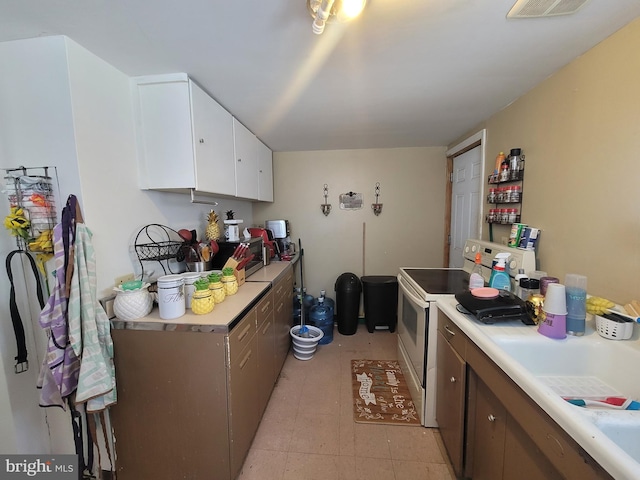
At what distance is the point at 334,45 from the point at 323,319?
7.61ft

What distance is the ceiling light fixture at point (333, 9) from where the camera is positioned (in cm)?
87

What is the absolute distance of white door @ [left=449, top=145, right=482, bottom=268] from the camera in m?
2.36

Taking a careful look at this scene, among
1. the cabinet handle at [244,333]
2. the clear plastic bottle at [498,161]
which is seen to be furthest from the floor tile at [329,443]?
the clear plastic bottle at [498,161]

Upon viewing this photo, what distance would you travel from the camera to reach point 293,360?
7.85 ft

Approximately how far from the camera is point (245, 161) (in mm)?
2238

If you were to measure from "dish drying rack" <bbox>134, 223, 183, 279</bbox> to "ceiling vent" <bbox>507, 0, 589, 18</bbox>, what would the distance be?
6.49 ft

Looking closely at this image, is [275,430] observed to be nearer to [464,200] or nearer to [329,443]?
[329,443]

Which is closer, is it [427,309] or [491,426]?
[491,426]

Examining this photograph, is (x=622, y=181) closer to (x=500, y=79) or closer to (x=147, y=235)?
(x=500, y=79)

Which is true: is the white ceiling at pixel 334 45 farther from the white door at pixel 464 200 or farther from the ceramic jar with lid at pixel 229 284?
the ceramic jar with lid at pixel 229 284

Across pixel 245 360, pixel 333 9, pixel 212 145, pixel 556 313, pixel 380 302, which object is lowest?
pixel 380 302

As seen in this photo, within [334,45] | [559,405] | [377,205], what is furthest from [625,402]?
Result: [377,205]

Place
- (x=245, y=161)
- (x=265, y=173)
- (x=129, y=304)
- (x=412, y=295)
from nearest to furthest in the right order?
(x=129, y=304), (x=412, y=295), (x=245, y=161), (x=265, y=173)

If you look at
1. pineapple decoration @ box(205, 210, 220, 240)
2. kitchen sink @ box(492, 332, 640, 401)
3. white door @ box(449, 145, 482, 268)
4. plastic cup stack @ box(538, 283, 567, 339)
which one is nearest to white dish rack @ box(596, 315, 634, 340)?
kitchen sink @ box(492, 332, 640, 401)
